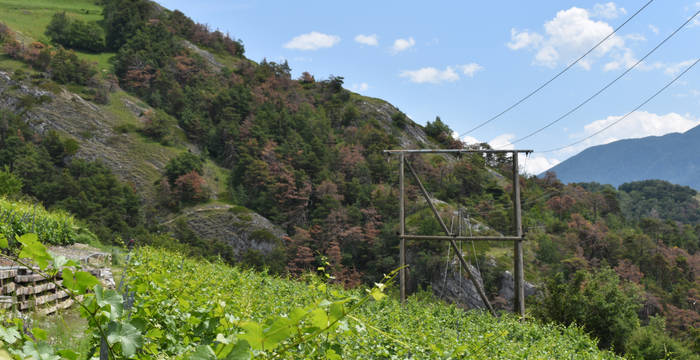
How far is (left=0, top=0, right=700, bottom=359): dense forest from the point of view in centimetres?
1925

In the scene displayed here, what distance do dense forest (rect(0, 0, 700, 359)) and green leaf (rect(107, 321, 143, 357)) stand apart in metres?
11.3

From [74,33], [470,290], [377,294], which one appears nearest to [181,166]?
[470,290]

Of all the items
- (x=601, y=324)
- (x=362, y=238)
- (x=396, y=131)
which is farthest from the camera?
(x=396, y=131)

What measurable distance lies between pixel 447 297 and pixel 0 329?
1897cm

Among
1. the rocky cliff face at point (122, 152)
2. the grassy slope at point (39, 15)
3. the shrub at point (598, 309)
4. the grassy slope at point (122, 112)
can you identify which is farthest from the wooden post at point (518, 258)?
the grassy slope at point (39, 15)

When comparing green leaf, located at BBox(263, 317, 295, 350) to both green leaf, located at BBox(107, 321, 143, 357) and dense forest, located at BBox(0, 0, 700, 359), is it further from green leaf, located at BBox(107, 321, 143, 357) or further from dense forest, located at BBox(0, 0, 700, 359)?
dense forest, located at BBox(0, 0, 700, 359)

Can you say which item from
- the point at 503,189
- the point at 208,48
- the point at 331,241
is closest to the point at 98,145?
the point at 331,241

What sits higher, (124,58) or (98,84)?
(124,58)

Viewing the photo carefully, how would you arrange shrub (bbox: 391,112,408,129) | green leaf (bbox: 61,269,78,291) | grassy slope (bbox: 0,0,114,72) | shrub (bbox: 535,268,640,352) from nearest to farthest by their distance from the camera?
green leaf (bbox: 61,269,78,291) < shrub (bbox: 535,268,640,352) < grassy slope (bbox: 0,0,114,72) < shrub (bbox: 391,112,408,129)

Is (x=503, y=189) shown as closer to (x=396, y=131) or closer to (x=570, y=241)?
(x=570, y=241)

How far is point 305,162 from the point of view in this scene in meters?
25.9

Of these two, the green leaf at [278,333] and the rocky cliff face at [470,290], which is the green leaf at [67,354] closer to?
the green leaf at [278,333]

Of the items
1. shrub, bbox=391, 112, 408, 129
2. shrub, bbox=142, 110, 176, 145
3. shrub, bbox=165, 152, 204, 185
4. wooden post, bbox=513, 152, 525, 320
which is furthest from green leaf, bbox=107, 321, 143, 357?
shrub, bbox=391, 112, 408, 129

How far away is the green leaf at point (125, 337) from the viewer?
31.1 inches
